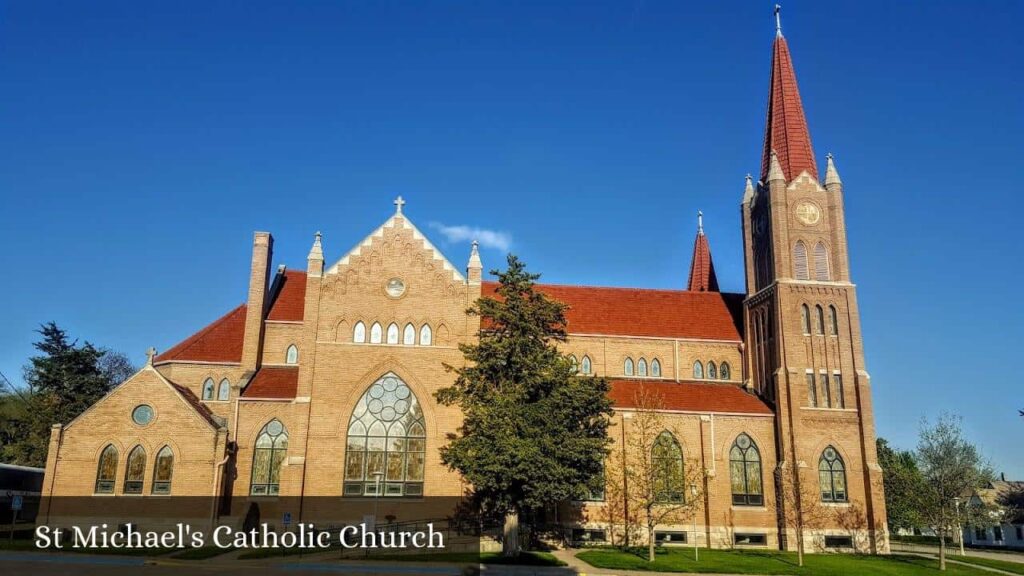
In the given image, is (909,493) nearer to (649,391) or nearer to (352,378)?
(649,391)

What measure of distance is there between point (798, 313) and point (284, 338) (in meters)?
27.7

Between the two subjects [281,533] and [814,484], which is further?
[814,484]

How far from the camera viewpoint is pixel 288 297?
41.8 metres

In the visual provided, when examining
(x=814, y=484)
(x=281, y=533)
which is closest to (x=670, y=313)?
(x=814, y=484)

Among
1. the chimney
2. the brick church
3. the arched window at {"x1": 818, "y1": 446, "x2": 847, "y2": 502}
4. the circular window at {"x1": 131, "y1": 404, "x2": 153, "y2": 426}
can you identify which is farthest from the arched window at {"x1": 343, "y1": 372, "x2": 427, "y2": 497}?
the arched window at {"x1": 818, "y1": 446, "x2": 847, "y2": 502}

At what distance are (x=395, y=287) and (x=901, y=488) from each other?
4156 cm

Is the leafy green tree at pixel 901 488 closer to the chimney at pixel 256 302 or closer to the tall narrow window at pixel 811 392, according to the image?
the tall narrow window at pixel 811 392

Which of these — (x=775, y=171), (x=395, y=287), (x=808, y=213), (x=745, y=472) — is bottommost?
(x=745, y=472)

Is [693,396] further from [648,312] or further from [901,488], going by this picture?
[901,488]

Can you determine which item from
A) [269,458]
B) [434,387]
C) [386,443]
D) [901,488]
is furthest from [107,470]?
[901,488]

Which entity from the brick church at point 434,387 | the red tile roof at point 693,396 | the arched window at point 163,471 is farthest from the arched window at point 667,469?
the arched window at point 163,471

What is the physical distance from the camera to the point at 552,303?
32531mm

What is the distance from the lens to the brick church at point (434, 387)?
3478 centimetres

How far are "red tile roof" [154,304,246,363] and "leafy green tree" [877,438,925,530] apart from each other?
35.5 metres
